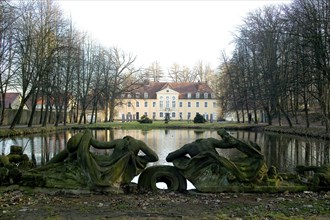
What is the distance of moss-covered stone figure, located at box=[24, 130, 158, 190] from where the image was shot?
8008 mm

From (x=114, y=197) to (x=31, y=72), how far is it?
26937mm

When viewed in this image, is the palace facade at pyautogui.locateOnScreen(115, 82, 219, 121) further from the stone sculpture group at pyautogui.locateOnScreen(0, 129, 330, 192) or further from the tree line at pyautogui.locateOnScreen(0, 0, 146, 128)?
the stone sculpture group at pyautogui.locateOnScreen(0, 129, 330, 192)

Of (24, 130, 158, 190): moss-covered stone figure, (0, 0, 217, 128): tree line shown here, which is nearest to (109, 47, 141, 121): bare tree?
(0, 0, 217, 128): tree line

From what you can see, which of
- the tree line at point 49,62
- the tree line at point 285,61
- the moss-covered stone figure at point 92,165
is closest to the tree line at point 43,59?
the tree line at point 49,62

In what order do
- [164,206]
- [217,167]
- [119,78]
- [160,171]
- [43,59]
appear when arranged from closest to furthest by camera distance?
[164,206]
[217,167]
[160,171]
[43,59]
[119,78]

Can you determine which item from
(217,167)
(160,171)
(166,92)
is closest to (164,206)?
(160,171)

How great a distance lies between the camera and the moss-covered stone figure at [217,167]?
8.16 metres

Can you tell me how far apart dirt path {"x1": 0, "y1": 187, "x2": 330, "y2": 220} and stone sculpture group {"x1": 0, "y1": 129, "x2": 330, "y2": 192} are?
11.3 inches

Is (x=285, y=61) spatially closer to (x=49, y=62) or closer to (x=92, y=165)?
(x=49, y=62)

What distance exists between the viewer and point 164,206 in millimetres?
6707

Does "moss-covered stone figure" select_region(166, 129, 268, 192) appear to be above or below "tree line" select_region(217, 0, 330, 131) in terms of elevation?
below

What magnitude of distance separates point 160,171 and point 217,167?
127cm

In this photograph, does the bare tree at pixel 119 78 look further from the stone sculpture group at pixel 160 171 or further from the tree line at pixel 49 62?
the stone sculpture group at pixel 160 171

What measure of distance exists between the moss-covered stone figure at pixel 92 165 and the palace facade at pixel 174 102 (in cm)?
7710
